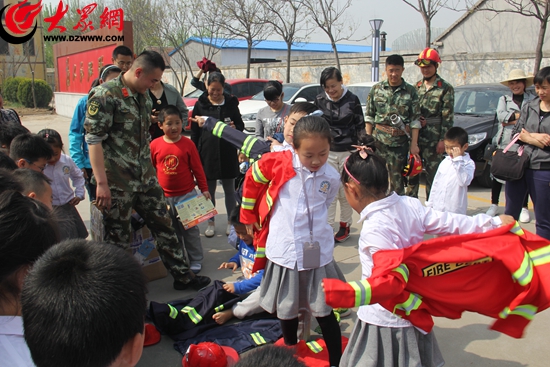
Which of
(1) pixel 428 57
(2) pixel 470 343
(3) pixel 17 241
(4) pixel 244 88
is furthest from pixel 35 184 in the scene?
(4) pixel 244 88

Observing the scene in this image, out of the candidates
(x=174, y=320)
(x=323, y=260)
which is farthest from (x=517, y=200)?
(x=174, y=320)

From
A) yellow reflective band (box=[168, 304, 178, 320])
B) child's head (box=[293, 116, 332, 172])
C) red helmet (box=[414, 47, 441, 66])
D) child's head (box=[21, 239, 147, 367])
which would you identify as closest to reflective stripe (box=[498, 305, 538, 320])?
child's head (box=[293, 116, 332, 172])

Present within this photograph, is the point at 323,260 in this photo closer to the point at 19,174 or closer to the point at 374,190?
the point at 374,190

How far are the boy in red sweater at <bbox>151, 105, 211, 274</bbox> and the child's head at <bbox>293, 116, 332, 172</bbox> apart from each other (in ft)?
6.43

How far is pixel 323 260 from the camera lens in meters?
2.73

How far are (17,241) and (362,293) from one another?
1.17m

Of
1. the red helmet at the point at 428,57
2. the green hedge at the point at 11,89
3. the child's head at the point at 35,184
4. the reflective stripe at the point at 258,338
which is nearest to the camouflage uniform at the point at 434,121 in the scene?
the red helmet at the point at 428,57

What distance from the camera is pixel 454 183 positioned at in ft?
14.6

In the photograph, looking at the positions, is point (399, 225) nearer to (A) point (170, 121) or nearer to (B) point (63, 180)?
(A) point (170, 121)

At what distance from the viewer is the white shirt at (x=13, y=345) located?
1263 millimetres

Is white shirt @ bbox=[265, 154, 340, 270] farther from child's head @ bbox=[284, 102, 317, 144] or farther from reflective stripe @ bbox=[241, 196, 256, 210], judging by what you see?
child's head @ bbox=[284, 102, 317, 144]

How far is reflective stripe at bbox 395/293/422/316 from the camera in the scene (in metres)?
2.03

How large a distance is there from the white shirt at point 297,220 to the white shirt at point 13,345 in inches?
62.6

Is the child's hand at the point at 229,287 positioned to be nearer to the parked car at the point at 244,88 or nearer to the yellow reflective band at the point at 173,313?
the yellow reflective band at the point at 173,313
